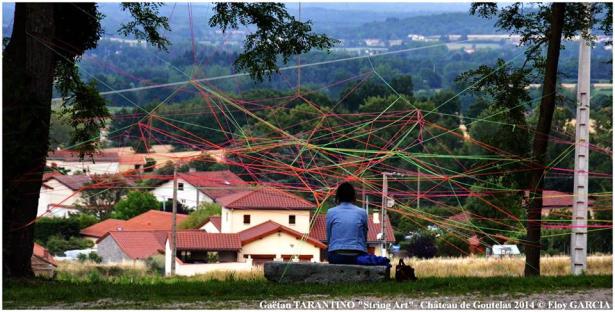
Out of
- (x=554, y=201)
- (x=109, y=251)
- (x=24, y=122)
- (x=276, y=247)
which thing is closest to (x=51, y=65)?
(x=24, y=122)

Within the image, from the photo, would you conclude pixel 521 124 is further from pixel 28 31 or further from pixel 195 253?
pixel 195 253

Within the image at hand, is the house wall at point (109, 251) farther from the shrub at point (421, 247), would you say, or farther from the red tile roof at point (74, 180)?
the shrub at point (421, 247)

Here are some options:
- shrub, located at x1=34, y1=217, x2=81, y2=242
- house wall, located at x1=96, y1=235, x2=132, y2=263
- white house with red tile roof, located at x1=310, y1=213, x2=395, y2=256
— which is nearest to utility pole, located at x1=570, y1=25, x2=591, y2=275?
white house with red tile roof, located at x1=310, y1=213, x2=395, y2=256

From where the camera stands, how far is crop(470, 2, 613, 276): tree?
19.8 metres

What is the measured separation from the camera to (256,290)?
45.9 feet

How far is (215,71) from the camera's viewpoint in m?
107

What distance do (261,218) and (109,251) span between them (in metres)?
15.2

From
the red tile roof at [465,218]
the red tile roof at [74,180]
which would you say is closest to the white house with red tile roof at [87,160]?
the red tile roof at [74,180]

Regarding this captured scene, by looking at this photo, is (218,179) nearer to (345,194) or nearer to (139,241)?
(139,241)

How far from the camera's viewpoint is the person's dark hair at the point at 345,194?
48.5ft

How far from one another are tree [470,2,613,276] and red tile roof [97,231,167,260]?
3916cm

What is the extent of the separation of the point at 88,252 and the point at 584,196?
148 ft

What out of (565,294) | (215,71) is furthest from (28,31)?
(215,71)

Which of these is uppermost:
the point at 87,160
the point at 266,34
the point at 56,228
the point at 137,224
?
the point at 266,34
